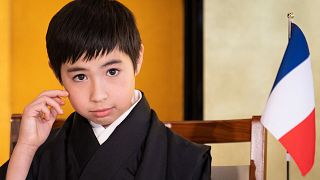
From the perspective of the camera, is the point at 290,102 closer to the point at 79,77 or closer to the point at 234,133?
the point at 234,133

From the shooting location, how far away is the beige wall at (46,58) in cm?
314

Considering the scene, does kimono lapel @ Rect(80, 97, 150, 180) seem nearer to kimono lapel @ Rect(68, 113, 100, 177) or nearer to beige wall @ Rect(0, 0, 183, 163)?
kimono lapel @ Rect(68, 113, 100, 177)

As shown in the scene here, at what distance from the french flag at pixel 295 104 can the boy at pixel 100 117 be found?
17cm

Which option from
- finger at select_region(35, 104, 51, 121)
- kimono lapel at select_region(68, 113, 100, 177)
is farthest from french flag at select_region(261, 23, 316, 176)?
finger at select_region(35, 104, 51, 121)

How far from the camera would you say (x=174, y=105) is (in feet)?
11.8

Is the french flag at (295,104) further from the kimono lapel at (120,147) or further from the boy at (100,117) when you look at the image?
the kimono lapel at (120,147)

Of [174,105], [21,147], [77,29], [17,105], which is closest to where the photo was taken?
[77,29]

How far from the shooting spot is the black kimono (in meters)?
1.48

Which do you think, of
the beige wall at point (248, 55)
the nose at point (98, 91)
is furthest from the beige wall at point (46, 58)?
the nose at point (98, 91)

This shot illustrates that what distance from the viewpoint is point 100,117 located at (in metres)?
1.48

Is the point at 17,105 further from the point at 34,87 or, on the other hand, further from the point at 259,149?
the point at 259,149

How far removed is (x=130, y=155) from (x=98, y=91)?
0.56ft

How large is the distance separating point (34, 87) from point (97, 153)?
1788 mm

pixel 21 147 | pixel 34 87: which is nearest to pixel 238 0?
pixel 34 87
